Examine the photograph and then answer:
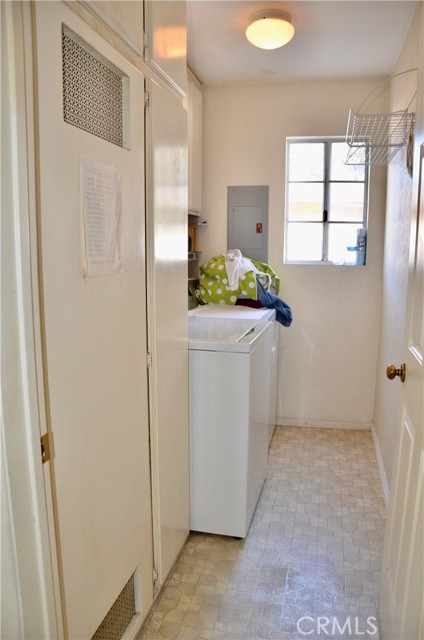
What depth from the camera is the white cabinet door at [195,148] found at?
3.20m

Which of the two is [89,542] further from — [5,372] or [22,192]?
[22,192]

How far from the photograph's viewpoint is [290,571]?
2.03 meters

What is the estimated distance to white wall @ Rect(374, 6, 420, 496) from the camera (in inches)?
96.3

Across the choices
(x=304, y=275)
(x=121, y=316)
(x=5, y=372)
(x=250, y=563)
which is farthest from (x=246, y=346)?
(x=304, y=275)

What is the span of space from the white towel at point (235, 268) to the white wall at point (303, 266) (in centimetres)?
35

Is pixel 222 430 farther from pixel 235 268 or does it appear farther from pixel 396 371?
pixel 235 268

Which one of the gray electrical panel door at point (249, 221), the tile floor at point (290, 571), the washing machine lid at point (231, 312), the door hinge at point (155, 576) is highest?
the gray electrical panel door at point (249, 221)

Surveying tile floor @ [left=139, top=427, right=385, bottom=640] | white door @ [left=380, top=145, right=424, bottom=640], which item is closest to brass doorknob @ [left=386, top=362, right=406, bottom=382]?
white door @ [left=380, top=145, right=424, bottom=640]

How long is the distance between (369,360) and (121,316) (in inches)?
104

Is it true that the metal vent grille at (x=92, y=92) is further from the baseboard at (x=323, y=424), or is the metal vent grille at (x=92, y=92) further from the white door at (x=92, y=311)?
the baseboard at (x=323, y=424)

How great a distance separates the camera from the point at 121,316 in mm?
1434

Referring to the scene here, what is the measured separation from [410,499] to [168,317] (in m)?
1.03

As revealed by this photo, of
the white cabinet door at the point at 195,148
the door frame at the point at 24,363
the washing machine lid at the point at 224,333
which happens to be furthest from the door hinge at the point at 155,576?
the white cabinet door at the point at 195,148

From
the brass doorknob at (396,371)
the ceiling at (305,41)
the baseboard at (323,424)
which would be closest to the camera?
the brass doorknob at (396,371)
